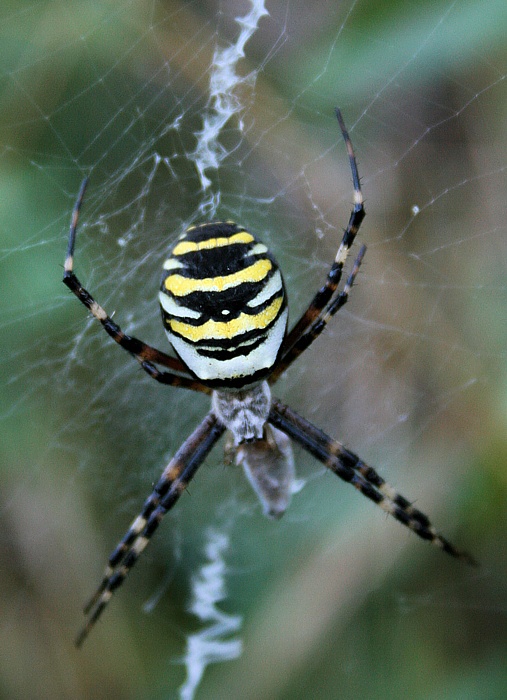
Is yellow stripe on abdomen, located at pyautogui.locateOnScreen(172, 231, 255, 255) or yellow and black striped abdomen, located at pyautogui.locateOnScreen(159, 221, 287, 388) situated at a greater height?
yellow stripe on abdomen, located at pyautogui.locateOnScreen(172, 231, 255, 255)

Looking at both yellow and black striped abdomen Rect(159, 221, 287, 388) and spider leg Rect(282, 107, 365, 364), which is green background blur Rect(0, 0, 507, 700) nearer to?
spider leg Rect(282, 107, 365, 364)

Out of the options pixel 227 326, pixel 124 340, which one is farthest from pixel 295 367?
pixel 227 326

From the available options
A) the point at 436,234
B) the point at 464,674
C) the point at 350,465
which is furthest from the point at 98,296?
the point at 464,674

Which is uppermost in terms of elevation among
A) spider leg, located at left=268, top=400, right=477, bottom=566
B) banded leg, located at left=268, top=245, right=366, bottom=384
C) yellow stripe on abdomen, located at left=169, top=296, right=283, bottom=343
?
yellow stripe on abdomen, located at left=169, top=296, right=283, bottom=343

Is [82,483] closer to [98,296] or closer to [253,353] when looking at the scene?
[98,296]

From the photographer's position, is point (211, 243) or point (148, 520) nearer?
point (211, 243)

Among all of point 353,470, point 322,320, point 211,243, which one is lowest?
point 353,470

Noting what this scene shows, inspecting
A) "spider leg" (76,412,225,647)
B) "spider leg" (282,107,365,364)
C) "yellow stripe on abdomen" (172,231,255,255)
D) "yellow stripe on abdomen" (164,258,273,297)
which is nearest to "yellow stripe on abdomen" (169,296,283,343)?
"yellow stripe on abdomen" (164,258,273,297)

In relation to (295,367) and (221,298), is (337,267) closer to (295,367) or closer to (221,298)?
(221,298)
